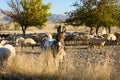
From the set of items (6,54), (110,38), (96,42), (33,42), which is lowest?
(110,38)

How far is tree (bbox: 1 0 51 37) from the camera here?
53.4 metres

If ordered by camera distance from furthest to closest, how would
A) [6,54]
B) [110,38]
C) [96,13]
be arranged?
[96,13] → [110,38] → [6,54]

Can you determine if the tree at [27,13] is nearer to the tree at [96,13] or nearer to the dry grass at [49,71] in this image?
the tree at [96,13]

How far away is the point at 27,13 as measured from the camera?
5416 cm

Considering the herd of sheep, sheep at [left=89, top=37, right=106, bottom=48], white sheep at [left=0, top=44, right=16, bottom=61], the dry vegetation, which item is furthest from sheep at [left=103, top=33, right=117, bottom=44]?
the dry vegetation

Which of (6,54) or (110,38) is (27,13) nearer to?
(110,38)

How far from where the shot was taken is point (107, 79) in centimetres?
1062

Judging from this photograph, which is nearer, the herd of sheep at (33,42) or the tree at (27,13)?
the herd of sheep at (33,42)

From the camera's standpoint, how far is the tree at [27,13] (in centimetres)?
5341

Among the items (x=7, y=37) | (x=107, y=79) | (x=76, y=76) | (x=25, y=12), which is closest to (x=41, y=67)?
(x=76, y=76)

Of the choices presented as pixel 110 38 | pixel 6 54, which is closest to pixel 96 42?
pixel 110 38

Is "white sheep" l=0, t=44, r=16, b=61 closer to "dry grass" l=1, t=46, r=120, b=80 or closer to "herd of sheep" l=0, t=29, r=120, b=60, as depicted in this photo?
"herd of sheep" l=0, t=29, r=120, b=60

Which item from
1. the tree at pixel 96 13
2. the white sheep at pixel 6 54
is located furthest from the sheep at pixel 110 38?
the white sheep at pixel 6 54

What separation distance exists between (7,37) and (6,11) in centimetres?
954
